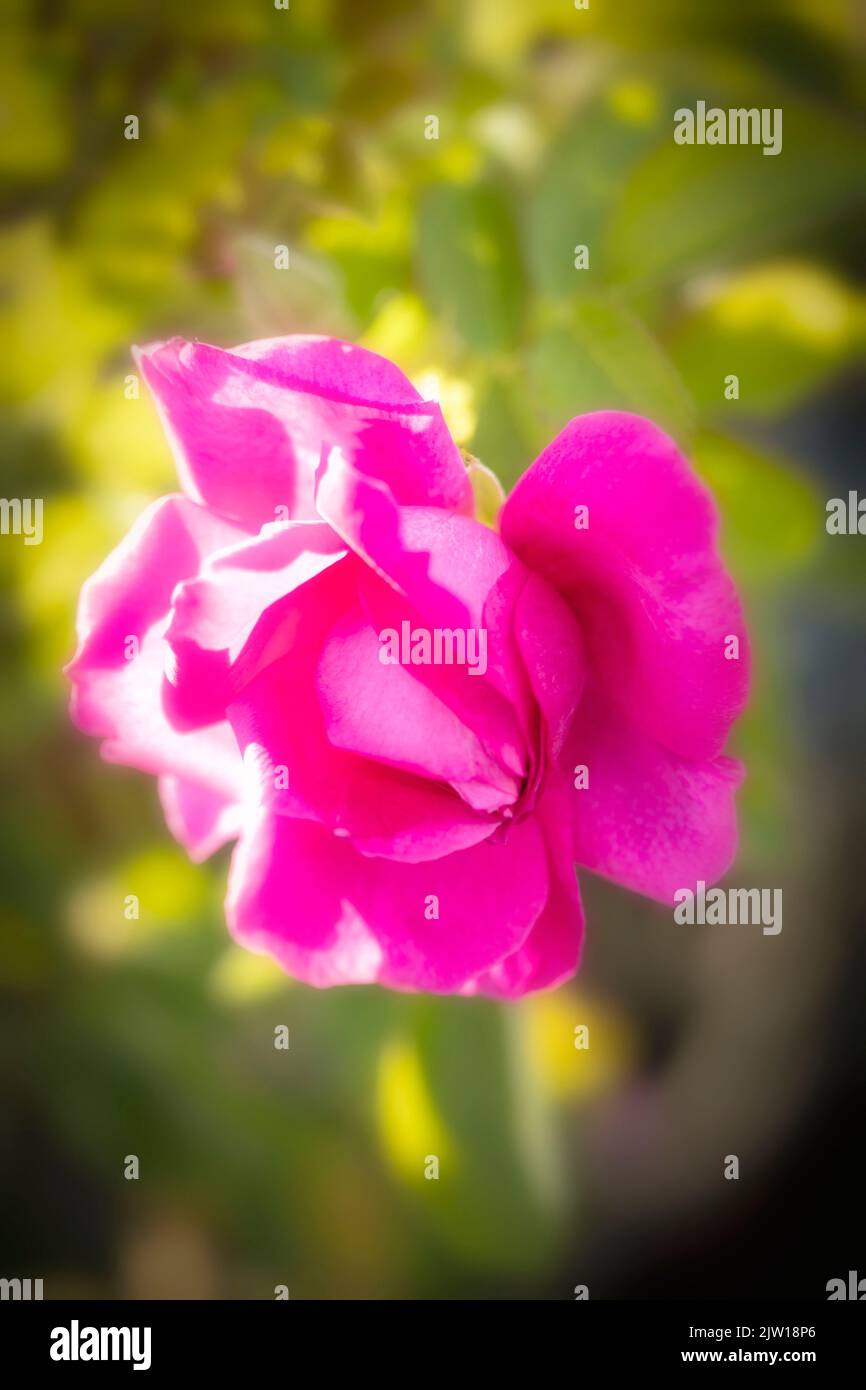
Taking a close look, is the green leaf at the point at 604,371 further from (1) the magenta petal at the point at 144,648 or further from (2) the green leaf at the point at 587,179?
(1) the magenta petal at the point at 144,648

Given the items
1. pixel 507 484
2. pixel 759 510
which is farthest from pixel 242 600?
pixel 759 510

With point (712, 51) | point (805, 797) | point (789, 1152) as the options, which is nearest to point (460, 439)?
point (712, 51)

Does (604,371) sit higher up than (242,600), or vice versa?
(604,371)

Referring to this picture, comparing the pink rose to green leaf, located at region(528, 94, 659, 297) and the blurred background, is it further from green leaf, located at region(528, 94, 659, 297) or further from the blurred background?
green leaf, located at region(528, 94, 659, 297)

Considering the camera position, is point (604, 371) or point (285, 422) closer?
point (285, 422)

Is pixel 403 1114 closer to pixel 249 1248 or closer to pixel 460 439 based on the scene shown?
pixel 249 1248

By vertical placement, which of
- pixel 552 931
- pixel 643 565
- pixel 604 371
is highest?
pixel 604 371

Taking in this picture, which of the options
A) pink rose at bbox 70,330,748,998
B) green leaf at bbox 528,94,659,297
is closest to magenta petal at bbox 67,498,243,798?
pink rose at bbox 70,330,748,998

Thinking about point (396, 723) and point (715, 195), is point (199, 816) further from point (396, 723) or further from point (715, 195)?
point (715, 195)
